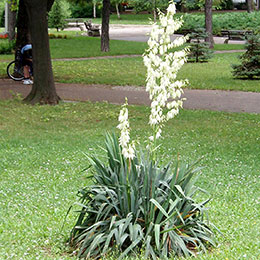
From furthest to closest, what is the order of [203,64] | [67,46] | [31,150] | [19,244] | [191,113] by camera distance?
[67,46] → [203,64] → [191,113] → [31,150] → [19,244]

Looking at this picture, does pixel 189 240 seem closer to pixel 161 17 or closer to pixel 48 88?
pixel 161 17

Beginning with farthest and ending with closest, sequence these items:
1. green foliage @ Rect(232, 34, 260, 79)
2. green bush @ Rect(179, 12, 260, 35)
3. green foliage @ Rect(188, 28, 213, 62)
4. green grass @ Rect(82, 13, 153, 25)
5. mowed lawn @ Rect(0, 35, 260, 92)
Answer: green grass @ Rect(82, 13, 153, 25) < green bush @ Rect(179, 12, 260, 35) < green foliage @ Rect(188, 28, 213, 62) < green foliage @ Rect(232, 34, 260, 79) < mowed lawn @ Rect(0, 35, 260, 92)

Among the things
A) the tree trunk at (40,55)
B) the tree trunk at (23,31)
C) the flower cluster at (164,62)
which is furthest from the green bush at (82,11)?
the flower cluster at (164,62)

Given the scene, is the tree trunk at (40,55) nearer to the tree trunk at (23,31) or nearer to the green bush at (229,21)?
the tree trunk at (23,31)

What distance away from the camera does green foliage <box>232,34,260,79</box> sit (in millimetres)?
20078

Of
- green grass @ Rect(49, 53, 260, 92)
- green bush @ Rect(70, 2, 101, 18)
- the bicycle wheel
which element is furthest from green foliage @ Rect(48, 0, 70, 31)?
the bicycle wheel

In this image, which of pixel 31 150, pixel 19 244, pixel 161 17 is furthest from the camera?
pixel 31 150

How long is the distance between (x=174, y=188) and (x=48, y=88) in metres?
9.70

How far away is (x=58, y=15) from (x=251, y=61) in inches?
1240

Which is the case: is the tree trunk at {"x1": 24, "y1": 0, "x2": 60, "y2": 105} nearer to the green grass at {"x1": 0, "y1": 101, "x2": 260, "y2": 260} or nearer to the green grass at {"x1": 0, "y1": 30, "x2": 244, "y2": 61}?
the green grass at {"x1": 0, "y1": 101, "x2": 260, "y2": 260}

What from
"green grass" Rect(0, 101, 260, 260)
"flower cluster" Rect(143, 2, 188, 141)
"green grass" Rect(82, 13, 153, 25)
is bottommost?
"green grass" Rect(0, 101, 260, 260)

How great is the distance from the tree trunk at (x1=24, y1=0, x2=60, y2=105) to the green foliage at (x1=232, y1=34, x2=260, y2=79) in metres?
7.91

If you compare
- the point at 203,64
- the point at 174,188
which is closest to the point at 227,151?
the point at 174,188

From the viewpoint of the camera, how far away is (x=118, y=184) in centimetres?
534
